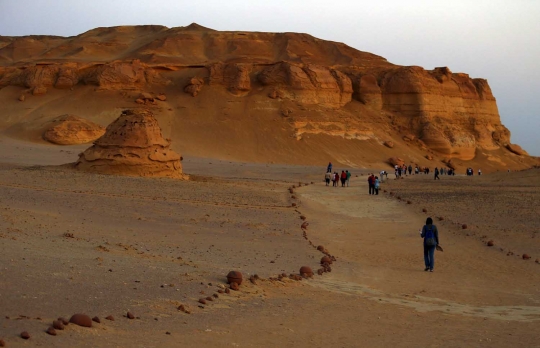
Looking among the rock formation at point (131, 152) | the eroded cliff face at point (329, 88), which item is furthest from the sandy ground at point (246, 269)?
the eroded cliff face at point (329, 88)

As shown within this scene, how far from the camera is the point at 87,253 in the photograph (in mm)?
10648

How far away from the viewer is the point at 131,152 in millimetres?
27891

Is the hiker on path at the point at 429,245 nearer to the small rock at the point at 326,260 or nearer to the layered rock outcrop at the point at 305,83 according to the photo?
the small rock at the point at 326,260

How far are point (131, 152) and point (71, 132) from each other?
93.0ft

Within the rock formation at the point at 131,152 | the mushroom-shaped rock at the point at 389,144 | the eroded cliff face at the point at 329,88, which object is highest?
the eroded cliff face at the point at 329,88

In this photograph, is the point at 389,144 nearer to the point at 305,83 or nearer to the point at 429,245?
the point at 305,83

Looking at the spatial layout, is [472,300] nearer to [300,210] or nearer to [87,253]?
[87,253]

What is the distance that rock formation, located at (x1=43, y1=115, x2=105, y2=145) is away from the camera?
53969mm

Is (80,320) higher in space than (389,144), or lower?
lower

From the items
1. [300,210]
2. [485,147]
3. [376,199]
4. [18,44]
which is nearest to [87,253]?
[300,210]

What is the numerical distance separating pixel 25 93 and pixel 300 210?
5547cm

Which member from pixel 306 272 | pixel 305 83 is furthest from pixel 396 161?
pixel 306 272

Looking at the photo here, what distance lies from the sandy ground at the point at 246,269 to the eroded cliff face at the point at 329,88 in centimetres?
4415

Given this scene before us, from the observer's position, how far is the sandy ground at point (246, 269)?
7.38 meters
